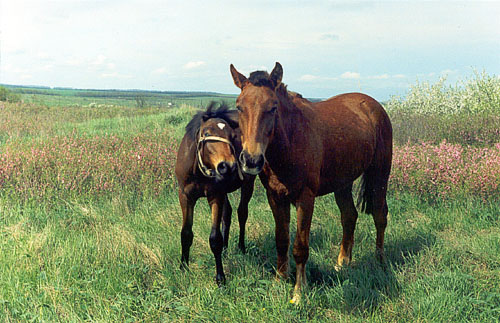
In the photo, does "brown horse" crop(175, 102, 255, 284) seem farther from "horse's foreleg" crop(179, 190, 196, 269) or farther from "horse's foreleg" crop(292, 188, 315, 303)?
"horse's foreleg" crop(292, 188, 315, 303)

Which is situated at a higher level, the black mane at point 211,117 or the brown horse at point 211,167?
the black mane at point 211,117

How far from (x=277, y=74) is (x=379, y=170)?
2.46 m

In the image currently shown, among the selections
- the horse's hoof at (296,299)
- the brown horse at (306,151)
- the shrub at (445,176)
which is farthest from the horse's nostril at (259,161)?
the shrub at (445,176)

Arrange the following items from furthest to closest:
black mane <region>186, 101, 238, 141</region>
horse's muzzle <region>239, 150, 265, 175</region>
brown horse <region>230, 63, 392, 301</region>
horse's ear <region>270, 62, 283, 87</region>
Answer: black mane <region>186, 101, 238, 141</region> < horse's ear <region>270, 62, 283, 87</region> < brown horse <region>230, 63, 392, 301</region> < horse's muzzle <region>239, 150, 265, 175</region>

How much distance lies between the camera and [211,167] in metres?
4.09

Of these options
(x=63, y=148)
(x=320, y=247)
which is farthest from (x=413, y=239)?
(x=63, y=148)

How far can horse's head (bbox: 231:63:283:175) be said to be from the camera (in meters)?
3.02

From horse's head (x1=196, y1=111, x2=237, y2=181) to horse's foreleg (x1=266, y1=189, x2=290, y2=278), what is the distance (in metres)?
0.53

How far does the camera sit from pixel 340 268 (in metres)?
4.46

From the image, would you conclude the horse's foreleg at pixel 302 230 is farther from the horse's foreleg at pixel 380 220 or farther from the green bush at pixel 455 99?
the green bush at pixel 455 99

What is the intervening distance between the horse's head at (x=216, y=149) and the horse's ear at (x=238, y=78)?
677 millimetres

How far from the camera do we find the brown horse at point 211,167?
395 centimetres

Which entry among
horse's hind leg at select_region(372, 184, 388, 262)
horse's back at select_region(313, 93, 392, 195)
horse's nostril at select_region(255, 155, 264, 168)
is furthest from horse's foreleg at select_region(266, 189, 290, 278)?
horse's hind leg at select_region(372, 184, 388, 262)

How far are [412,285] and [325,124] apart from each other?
1.92 metres
